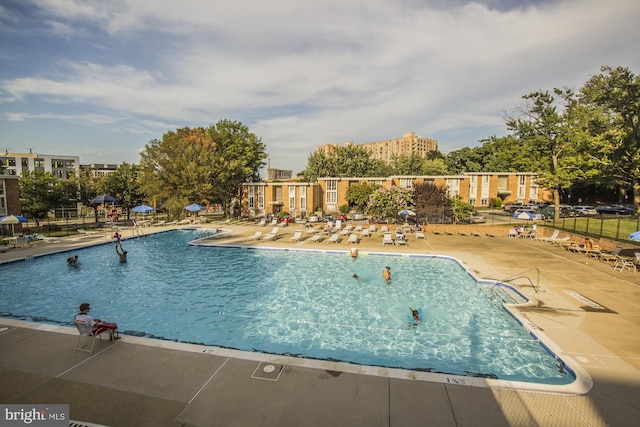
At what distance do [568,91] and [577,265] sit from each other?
1137 inches

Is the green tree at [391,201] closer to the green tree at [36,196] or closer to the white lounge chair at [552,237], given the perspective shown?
the white lounge chair at [552,237]

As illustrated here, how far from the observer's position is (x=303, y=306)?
11906mm

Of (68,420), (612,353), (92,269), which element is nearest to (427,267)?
(612,353)

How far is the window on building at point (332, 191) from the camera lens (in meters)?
43.8

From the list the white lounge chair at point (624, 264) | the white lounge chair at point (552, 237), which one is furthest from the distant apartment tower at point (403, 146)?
the white lounge chair at point (624, 264)

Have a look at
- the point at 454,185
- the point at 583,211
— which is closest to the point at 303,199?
the point at 454,185

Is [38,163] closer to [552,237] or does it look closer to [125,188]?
[125,188]

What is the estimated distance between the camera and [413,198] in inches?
1237

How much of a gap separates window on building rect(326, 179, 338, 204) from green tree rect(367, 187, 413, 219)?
12.5 meters

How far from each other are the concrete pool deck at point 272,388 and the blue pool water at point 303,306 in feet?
3.84

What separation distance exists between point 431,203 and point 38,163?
98.4 m

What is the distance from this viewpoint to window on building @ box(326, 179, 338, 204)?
43812 millimetres

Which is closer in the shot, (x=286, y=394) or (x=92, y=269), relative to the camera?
(x=286, y=394)

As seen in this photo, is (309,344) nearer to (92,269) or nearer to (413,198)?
(92,269)
